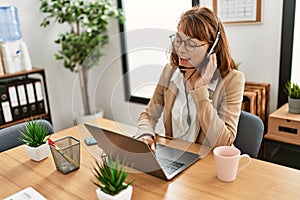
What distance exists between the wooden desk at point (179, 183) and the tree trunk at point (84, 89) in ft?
5.92

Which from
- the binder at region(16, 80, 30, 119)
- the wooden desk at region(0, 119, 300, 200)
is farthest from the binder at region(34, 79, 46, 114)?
the wooden desk at region(0, 119, 300, 200)

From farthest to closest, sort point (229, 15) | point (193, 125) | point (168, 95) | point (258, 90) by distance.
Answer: point (229, 15) → point (258, 90) → point (168, 95) → point (193, 125)

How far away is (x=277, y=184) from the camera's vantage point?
92cm

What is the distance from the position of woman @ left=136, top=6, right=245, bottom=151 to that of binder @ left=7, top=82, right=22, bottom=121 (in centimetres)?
129

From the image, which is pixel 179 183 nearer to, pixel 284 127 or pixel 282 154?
pixel 284 127

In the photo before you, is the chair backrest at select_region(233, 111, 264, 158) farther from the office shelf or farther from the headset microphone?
the office shelf

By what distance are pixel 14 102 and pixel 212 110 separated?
1732 millimetres

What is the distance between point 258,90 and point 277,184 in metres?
1.23

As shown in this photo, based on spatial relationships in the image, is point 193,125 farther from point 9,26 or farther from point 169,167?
point 9,26

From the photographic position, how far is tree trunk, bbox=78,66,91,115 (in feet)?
9.52

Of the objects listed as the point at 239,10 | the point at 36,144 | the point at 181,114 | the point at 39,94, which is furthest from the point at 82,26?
the point at 36,144

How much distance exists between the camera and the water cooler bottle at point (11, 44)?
2.35m

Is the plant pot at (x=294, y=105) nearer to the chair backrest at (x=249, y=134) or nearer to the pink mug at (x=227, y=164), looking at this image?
the chair backrest at (x=249, y=134)

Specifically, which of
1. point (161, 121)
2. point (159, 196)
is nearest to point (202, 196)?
point (159, 196)
